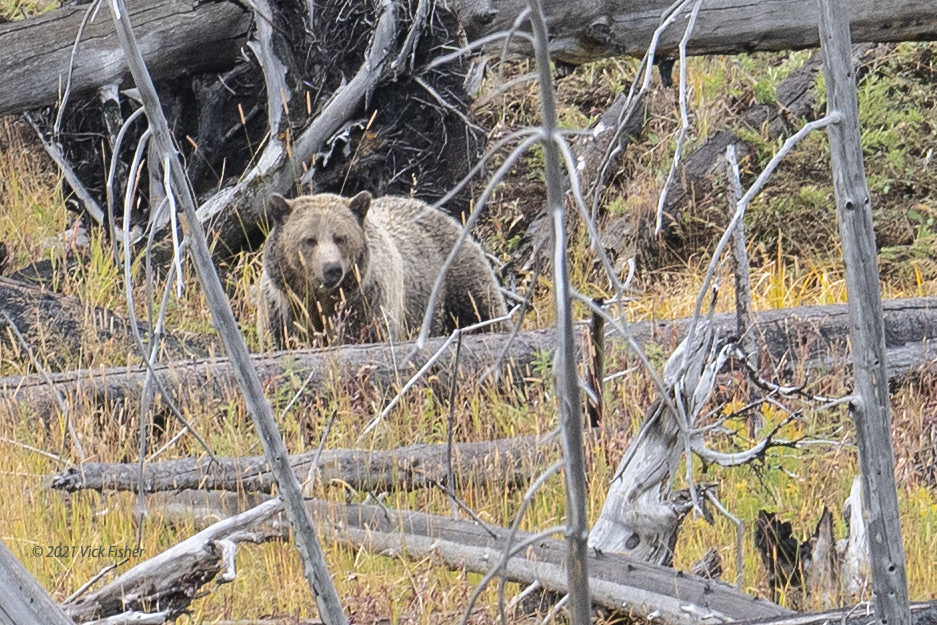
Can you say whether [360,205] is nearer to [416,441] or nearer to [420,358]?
[420,358]

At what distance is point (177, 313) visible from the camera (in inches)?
284

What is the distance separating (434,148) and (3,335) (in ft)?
11.4

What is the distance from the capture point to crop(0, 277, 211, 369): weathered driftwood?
6.03 meters

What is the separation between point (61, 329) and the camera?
6168 millimetres

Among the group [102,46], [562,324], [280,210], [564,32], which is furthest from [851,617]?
[102,46]

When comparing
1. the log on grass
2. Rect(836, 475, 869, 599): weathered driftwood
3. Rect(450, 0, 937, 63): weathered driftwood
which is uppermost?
Rect(450, 0, 937, 63): weathered driftwood

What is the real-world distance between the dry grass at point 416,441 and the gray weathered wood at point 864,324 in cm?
54

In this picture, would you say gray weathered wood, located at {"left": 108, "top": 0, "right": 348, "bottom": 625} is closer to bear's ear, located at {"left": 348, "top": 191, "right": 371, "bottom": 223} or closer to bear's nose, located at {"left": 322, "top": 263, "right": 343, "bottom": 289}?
bear's nose, located at {"left": 322, "top": 263, "right": 343, "bottom": 289}

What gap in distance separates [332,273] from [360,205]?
57cm

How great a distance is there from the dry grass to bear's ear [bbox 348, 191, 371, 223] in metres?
1.10

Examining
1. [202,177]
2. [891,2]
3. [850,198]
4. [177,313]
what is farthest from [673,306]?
[850,198]

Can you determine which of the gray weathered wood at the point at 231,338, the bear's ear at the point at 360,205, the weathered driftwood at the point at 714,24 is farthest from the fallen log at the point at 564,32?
the gray weathered wood at the point at 231,338

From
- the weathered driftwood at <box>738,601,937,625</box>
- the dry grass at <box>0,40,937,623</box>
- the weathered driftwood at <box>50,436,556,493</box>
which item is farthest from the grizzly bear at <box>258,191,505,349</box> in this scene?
the weathered driftwood at <box>738,601,937,625</box>

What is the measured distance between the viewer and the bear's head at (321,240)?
259 inches
